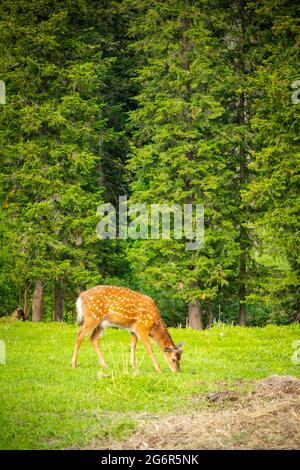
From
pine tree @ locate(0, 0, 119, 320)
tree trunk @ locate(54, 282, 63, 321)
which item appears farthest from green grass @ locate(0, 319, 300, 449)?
tree trunk @ locate(54, 282, 63, 321)

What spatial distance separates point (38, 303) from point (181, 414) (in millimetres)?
17487

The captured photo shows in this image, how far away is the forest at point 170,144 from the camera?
25.7 m

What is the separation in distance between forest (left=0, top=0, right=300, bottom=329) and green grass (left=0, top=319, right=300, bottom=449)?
4.07 m

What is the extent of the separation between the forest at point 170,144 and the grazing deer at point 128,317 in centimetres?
953

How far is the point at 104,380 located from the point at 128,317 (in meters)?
2.00

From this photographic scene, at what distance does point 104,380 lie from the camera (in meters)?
14.3

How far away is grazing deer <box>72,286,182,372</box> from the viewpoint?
1591 cm

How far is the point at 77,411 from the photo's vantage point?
1213 centimetres

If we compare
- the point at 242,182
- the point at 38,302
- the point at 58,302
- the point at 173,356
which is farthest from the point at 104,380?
the point at 242,182

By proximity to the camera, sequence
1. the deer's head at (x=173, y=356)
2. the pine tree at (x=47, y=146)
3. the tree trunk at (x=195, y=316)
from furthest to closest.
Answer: the tree trunk at (x=195, y=316)
the pine tree at (x=47, y=146)
the deer's head at (x=173, y=356)

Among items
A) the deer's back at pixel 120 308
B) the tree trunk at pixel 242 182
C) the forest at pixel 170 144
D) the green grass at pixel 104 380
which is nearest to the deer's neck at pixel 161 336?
the deer's back at pixel 120 308

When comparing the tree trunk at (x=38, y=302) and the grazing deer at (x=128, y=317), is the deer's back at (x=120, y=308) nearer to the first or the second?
the grazing deer at (x=128, y=317)

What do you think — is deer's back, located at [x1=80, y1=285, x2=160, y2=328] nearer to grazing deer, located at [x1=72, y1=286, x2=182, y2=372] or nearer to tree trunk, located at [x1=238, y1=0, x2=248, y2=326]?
grazing deer, located at [x1=72, y1=286, x2=182, y2=372]
